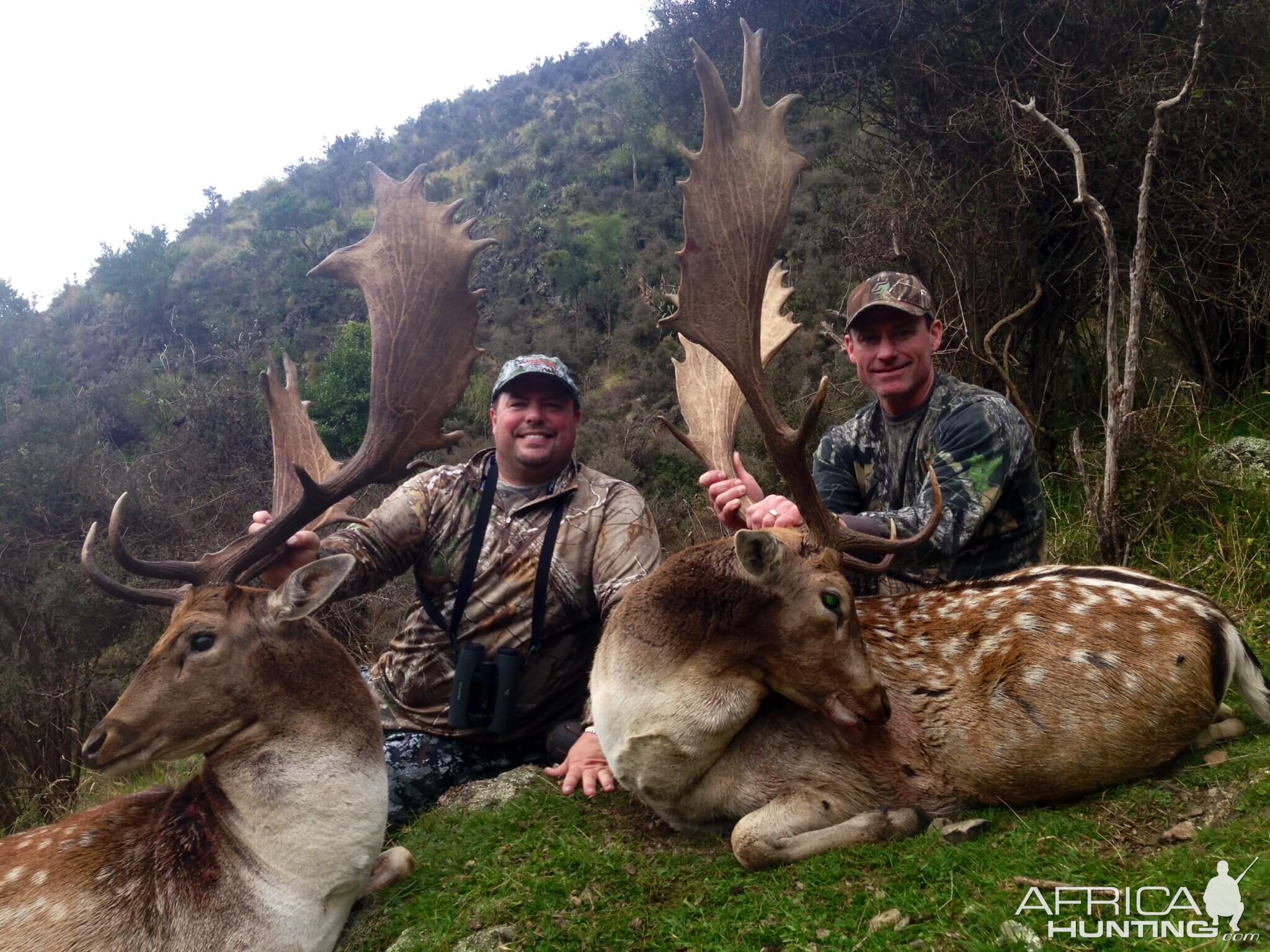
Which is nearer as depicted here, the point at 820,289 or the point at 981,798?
the point at 981,798

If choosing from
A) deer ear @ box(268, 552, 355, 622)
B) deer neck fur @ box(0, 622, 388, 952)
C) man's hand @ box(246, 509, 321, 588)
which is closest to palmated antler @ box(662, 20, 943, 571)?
deer ear @ box(268, 552, 355, 622)

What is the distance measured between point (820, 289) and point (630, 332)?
826cm

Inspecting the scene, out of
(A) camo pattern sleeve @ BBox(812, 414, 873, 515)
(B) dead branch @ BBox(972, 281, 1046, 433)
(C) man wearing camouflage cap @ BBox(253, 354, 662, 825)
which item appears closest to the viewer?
(C) man wearing camouflage cap @ BBox(253, 354, 662, 825)

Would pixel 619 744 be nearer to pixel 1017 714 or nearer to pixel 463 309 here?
pixel 1017 714

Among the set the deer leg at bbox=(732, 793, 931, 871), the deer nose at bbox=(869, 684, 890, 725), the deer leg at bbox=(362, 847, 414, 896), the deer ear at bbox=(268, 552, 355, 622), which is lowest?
the deer leg at bbox=(732, 793, 931, 871)

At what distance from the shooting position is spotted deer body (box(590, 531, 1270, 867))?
3.40 m

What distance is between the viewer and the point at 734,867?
10.6 ft

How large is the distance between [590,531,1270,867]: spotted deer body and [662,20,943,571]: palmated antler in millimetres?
366

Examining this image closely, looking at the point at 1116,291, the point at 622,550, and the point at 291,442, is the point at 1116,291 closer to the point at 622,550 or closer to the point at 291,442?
the point at 622,550

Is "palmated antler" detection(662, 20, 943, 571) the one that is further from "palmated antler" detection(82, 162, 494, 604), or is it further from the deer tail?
the deer tail

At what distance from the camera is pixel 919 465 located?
494cm

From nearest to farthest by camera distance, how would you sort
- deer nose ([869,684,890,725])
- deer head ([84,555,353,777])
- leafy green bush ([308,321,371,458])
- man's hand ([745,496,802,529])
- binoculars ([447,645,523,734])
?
deer head ([84,555,353,777]) → deer nose ([869,684,890,725]) → man's hand ([745,496,802,529]) → binoculars ([447,645,523,734]) → leafy green bush ([308,321,371,458])

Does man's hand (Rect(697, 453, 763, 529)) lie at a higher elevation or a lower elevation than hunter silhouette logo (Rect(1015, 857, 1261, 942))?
higher

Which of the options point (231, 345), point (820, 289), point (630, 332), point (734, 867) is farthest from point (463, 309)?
point (231, 345)
